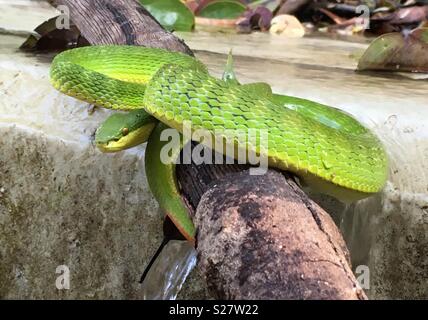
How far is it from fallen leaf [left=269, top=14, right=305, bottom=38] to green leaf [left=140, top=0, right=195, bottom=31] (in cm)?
63

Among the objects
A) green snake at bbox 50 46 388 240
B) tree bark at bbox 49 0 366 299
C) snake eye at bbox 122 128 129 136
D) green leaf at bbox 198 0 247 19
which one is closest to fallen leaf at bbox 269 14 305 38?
green leaf at bbox 198 0 247 19

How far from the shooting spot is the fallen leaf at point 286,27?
359 centimetres

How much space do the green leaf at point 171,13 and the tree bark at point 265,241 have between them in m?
1.76

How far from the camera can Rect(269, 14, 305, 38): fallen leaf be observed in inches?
141

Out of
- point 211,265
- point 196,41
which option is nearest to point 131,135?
point 211,265

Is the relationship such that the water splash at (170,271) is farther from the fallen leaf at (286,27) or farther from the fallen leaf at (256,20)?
the fallen leaf at (256,20)

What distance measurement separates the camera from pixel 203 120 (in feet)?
4.46

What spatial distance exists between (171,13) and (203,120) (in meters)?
1.86

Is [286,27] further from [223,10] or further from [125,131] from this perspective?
[125,131]

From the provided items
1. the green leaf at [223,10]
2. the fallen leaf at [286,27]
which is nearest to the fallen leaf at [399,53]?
the fallen leaf at [286,27]

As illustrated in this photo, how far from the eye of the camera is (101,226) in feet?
6.13

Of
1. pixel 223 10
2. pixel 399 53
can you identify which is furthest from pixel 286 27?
pixel 399 53
